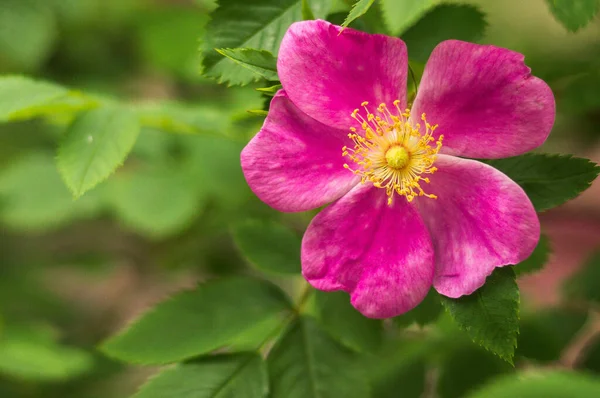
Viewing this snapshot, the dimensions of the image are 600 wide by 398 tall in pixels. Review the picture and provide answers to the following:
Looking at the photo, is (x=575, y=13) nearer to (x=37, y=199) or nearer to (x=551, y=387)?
(x=551, y=387)

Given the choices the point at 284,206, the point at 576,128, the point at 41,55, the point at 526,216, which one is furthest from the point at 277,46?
the point at 576,128

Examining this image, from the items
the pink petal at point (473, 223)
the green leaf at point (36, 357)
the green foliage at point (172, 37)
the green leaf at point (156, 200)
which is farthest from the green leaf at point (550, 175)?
the green foliage at point (172, 37)

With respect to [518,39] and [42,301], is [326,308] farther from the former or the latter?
[518,39]

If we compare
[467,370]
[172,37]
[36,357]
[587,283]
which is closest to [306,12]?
[467,370]

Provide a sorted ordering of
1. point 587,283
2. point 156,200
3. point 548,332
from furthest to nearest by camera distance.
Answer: point 156,200
point 587,283
point 548,332

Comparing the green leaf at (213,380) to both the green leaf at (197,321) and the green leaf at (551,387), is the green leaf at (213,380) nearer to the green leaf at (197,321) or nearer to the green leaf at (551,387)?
the green leaf at (197,321)

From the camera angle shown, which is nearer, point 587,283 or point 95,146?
point 95,146
